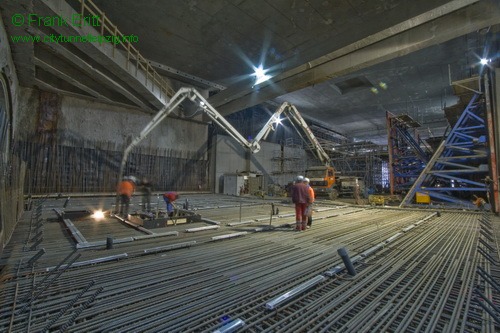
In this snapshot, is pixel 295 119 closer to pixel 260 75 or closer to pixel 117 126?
pixel 260 75

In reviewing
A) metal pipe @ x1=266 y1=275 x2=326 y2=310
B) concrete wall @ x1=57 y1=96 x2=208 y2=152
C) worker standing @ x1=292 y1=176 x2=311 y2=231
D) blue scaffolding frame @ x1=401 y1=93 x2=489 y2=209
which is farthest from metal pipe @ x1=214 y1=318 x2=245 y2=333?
concrete wall @ x1=57 y1=96 x2=208 y2=152

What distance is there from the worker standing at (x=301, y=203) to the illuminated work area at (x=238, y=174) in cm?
5

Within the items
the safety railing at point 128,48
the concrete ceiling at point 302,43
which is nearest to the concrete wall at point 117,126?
the concrete ceiling at point 302,43

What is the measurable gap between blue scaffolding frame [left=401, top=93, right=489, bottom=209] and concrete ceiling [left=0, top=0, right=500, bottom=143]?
229cm

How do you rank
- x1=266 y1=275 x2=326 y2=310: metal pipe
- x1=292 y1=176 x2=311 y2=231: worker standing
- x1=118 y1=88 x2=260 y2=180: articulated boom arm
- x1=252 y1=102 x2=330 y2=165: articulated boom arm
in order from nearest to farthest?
1. x1=266 y1=275 x2=326 y2=310: metal pipe
2. x1=292 y1=176 x2=311 y2=231: worker standing
3. x1=118 y1=88 x2=260 y2=180: articulated boom arm
4. x1=252 y1=102 x2=330 y2=165: articulated boom arm

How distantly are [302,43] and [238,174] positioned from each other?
35.7 feet

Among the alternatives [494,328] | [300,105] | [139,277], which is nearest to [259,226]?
[139,277]

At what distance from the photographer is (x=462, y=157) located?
1020 cm

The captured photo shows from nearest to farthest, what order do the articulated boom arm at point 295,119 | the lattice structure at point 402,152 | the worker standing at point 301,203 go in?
1. the worker standing at point 301,203
2. the lattice structure at point 402,152
3. the articulated boom arm at point 295,119

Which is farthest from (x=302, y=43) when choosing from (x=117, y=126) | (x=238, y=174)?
(x=117, y=126)

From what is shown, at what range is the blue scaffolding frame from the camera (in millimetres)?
10227

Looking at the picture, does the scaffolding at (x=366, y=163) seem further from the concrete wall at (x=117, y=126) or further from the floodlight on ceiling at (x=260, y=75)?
the concrete wall at (x=117, y=126)

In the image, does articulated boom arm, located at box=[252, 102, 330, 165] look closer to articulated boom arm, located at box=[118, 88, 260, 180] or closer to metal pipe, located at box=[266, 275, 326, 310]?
articulated boom arm, located at box=[118, 88, 260, 180]

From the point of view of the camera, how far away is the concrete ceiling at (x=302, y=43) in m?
9.95
